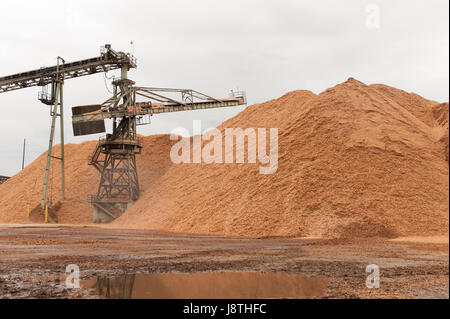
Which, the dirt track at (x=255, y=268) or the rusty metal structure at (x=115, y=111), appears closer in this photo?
the dirt track at (x=255, y=268)

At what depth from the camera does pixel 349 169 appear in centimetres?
1508

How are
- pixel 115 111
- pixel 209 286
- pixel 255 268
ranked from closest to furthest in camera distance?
pixel 209 286
pixel 255 268
pixel 115 111

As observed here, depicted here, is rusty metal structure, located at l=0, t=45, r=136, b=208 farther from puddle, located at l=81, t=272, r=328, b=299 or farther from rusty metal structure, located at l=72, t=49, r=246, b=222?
puddle, located at l=81, t=272, r=328, b=299

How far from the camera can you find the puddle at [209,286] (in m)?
4.04

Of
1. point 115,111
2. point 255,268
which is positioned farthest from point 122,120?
point 255,268

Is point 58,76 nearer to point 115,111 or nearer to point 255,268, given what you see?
point 115,111

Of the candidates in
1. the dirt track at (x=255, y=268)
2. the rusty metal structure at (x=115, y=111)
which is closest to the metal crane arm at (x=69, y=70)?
the rusty metal structure at (x=115, y=111)

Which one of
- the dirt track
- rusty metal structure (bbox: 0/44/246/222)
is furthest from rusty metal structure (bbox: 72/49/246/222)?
the dirt track

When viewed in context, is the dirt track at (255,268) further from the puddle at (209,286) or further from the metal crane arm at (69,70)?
the metal crane arm at (69,70)

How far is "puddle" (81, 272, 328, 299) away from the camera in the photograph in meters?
4.04

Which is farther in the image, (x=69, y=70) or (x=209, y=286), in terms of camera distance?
(x=69, y=70)

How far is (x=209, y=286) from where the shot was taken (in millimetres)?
4543

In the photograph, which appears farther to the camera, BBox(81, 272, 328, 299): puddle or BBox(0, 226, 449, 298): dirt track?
BBox(0, 226, 449, 298): dirt track
